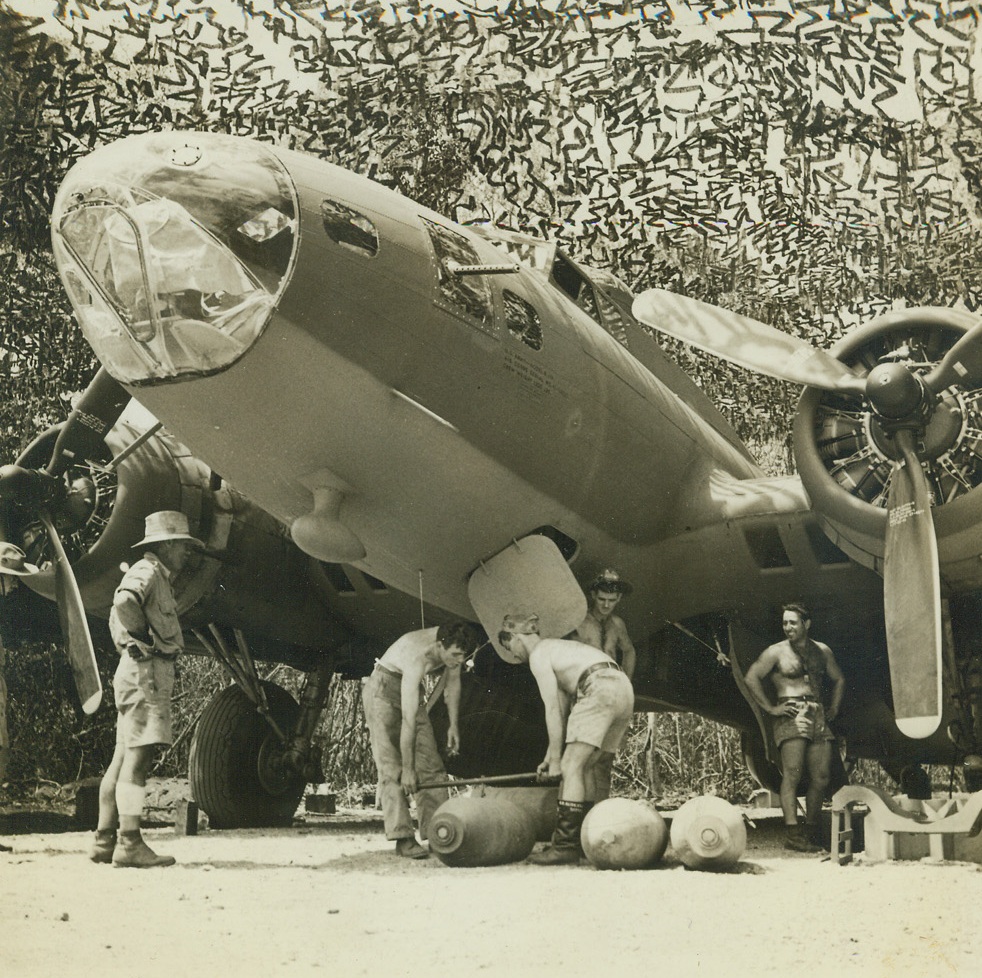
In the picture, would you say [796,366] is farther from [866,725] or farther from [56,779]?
[56,779]

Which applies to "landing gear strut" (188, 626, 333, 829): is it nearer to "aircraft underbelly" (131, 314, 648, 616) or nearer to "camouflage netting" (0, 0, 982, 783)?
"aircraft underbelly" (131, 314, 648, 616)

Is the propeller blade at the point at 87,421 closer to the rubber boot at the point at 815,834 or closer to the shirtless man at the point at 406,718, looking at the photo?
the shirtless man at the point at 406,718

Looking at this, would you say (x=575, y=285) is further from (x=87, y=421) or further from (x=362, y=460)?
(x=87, y=421)

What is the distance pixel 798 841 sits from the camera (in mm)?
7938

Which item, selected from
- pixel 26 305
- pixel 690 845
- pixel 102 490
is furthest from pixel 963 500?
pixel 26 305

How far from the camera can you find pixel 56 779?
56.1 ft

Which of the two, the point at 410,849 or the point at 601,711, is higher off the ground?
the point at 601,711

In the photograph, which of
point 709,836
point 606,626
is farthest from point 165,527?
point 709,836

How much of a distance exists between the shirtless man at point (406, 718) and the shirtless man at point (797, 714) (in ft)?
7.30

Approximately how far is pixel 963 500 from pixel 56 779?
1382 cm

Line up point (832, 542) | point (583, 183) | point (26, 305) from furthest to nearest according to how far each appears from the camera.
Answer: point (583, 183), point (26, 305), point (832, 542)

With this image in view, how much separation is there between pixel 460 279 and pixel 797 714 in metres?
3.73

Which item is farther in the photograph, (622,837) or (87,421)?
(87,421)

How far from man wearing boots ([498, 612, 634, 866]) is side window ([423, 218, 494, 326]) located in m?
1.96
